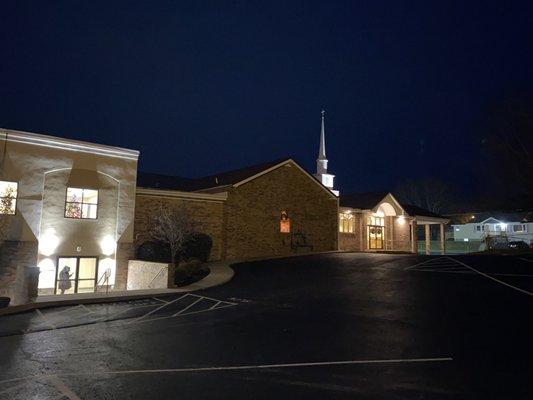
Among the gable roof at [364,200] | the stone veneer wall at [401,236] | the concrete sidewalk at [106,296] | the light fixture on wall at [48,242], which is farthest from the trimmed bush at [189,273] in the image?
the stone veneer wall at [401,236]

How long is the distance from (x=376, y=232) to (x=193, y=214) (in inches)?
684

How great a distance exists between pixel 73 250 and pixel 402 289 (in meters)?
13.9

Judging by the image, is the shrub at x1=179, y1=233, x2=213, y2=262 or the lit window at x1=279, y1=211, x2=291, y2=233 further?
the lit window at x1=279, y1=211, x2=291, y2=233

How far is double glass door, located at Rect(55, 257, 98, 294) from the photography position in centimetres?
1894

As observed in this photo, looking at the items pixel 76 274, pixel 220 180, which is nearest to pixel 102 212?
pixel 76 274

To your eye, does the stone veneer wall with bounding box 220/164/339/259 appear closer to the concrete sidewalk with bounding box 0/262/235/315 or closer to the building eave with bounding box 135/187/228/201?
the building eave with bounding box 135/187/228/201

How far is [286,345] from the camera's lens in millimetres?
8391

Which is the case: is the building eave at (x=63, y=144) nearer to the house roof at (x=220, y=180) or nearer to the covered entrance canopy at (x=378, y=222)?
the house roof at (x=220, y=180)

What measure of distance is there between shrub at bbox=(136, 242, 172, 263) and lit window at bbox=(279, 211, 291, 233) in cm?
900

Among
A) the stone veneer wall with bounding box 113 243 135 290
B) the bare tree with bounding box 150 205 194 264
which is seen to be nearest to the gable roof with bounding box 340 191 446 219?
the bare tree with bounding box 150 205 194 264

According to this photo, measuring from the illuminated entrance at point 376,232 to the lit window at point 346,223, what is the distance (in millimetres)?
1532

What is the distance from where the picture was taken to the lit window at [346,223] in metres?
33.2

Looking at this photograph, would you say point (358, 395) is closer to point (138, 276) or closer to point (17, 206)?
point (138, 276)

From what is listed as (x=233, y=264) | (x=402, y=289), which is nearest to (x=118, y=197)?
(x=233, y=264)
